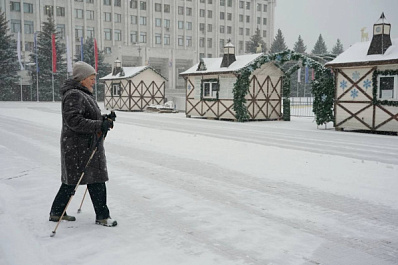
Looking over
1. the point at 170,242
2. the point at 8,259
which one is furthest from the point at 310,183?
the point at 8,259

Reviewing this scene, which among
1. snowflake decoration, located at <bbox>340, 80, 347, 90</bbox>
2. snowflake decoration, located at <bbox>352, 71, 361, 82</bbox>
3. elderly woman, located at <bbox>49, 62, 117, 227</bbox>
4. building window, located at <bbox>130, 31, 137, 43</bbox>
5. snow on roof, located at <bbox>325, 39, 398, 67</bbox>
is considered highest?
building window, located at <bbox>130, 31, 137, 43</bbox>

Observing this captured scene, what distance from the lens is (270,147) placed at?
1098cm

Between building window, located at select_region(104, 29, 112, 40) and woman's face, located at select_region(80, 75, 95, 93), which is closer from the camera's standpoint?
woman's face, located at select_region(80, 75, 95, 93)

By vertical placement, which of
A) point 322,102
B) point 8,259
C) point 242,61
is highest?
point 242,61

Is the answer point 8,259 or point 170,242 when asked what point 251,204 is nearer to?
point 170,242

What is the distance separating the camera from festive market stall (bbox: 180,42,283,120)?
22953mm

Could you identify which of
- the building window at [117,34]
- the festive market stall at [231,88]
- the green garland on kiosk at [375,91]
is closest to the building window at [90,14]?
the building window at [117,34]

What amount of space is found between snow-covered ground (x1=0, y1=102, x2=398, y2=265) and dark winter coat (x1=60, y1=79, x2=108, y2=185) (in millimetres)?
619

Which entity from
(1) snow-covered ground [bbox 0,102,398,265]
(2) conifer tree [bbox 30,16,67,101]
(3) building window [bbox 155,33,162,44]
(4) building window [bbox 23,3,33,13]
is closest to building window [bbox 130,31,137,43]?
(3) building window [bbox 155,33,162,44]

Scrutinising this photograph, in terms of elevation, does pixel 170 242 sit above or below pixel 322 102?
below

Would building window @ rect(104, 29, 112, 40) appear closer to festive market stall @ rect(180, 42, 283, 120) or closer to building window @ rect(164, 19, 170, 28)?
building window @ rect(164, 19, 170, 28)

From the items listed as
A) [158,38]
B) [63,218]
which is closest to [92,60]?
[158,38]

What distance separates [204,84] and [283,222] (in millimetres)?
21238

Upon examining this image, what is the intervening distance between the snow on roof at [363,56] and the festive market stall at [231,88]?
240 inches
